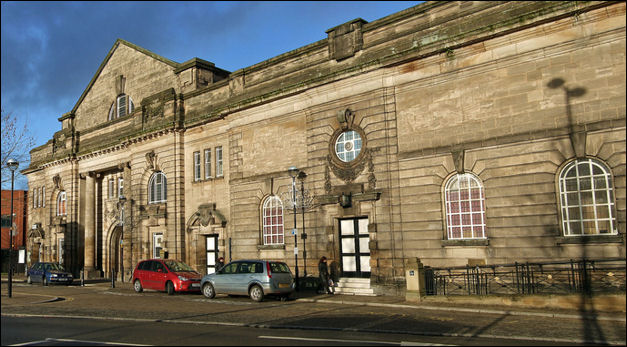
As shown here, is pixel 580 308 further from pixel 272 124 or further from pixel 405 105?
pixel 272 124

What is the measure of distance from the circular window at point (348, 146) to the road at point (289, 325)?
6.20 metres

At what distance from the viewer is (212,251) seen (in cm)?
2798

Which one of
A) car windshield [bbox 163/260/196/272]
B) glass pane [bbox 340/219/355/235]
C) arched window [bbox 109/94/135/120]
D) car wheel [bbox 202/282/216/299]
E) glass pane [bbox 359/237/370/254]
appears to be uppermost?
arched window [bbox 109/94/135/120]

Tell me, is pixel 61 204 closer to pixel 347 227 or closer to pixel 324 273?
pixel 324 273

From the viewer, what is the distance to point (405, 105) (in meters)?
20.1

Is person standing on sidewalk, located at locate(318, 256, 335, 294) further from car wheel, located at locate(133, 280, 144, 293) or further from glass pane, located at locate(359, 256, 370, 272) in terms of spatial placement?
car wheel, located at locate(133, 280, 144, 293)

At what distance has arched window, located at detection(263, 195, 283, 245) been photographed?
79.7 feet

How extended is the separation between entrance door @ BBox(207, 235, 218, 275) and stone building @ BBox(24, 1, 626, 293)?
0.11 meters

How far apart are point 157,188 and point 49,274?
8306 millimetres

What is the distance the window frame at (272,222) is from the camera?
2422 cm

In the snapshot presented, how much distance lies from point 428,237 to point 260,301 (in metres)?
6.55

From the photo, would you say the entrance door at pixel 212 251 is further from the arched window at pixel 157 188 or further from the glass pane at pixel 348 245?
the glass pane at pixel 348 245

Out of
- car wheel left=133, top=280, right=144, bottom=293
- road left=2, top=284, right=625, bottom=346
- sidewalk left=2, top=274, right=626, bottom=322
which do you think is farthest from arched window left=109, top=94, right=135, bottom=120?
sidewalk left=2, top=274, right=626, bottom=322

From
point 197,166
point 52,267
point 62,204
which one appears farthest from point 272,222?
point 62,204
